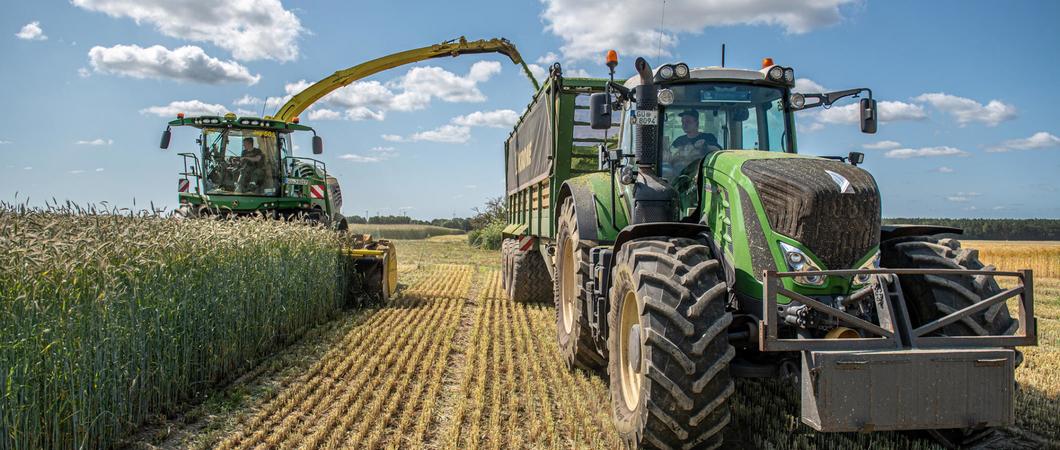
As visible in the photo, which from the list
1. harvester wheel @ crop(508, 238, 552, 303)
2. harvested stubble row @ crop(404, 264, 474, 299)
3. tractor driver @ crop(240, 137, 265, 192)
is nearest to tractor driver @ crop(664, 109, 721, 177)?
harvester wheel @ crop(508, 238, 552, 303)

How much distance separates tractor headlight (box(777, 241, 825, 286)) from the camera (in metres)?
4.14

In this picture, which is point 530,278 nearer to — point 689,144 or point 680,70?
point 689,144

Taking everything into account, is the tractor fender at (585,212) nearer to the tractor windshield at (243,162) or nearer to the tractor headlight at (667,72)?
the tractor headlight at (667,72)

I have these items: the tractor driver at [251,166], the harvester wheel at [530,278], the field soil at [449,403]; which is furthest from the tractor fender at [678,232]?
the tractor driver at [251,166]

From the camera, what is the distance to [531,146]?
1070 centimetres

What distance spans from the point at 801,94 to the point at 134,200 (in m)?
5.90

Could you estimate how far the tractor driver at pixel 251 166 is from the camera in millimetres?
12828

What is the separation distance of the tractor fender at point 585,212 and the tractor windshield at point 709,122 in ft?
3.06

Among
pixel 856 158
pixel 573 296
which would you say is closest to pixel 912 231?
pixel 856 158

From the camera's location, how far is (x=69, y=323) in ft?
14.5

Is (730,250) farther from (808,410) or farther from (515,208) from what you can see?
(515,208)

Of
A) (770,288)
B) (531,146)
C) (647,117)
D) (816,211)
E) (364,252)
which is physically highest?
(531,146)

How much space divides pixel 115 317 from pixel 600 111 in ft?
11.6

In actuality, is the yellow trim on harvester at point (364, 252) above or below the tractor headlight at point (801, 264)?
below
